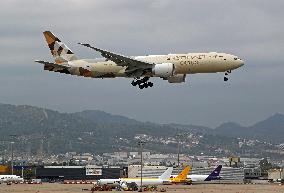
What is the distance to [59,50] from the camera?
453ft

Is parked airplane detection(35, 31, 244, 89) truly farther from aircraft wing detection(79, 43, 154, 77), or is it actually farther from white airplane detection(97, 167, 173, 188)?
white airplane detection(97, 167, 173, 188)

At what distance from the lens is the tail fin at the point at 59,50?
136375 mm

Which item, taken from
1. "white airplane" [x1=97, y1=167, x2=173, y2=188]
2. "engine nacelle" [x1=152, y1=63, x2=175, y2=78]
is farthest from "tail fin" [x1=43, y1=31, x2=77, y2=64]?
"white airplane" [x1=97, y1=167, x2=173, y2=188]

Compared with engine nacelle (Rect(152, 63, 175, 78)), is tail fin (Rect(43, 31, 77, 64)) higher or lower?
higher

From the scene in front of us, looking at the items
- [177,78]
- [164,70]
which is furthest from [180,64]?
[177,78]

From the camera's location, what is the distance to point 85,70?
12775 cm

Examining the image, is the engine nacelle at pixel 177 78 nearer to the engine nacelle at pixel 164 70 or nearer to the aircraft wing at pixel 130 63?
the engine nacelle at pixel 164 70

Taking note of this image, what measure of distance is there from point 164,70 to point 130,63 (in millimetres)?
6484

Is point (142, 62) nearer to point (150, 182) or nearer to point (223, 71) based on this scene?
point (223, 71)

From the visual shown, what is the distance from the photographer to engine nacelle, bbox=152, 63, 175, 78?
121 meters

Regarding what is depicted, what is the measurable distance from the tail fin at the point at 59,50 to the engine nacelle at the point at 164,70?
2088cm

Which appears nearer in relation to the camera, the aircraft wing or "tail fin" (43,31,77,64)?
the aircraft wing

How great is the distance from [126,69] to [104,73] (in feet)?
14.2

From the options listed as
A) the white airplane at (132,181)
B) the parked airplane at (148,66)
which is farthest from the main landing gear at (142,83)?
the white airplane at (132,181)
